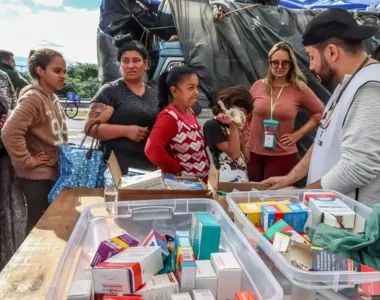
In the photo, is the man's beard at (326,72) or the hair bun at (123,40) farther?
the hair bun at (123,40)

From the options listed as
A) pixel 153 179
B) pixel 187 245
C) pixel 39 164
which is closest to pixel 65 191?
pixel 39 164

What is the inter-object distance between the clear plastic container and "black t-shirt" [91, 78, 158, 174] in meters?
0.79

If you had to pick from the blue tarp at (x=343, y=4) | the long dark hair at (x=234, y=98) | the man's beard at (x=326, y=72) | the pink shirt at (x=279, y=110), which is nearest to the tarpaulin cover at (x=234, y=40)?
the pink shirt at (x=279, y=110)

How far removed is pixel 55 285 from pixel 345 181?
0.85 metres

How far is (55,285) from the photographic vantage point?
547mm

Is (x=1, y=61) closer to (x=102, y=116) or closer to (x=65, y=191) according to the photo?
(x=102, y=116)

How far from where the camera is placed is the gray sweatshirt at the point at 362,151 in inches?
39.3

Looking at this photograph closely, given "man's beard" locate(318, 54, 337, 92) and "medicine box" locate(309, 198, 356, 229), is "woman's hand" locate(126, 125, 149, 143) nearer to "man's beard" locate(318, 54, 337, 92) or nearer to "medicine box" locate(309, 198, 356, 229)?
"man's beard" locate(318, 54, 337, 92)

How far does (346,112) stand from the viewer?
107 centimetres

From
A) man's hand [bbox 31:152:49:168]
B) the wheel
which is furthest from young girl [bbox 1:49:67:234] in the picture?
the wheel

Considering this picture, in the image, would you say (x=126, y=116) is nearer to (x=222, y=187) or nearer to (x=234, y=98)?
(x=234, y=98)

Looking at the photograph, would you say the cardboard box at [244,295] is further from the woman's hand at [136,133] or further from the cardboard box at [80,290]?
the woman's hand at [136,133]

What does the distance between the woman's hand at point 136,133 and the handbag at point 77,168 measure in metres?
0.18

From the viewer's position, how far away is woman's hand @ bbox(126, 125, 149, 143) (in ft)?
5.52
